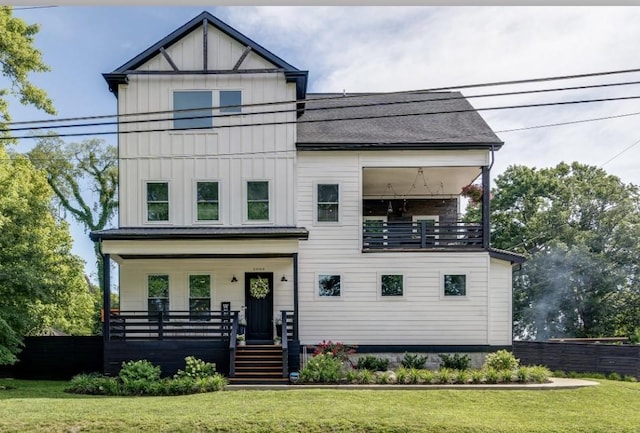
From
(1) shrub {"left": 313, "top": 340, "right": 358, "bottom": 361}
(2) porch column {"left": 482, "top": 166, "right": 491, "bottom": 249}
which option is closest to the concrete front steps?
(1) shrub {"left": 313, "top": 340, "right": 358, "bottom": 361}

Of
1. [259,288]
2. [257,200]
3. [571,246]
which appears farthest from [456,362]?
[571,246]

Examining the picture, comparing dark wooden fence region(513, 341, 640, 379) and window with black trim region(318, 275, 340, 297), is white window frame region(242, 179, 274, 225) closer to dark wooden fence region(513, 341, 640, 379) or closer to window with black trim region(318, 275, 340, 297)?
window with black trim region(318, 275, 340, 297)

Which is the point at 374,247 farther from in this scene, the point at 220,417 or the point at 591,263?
the point at 591,263

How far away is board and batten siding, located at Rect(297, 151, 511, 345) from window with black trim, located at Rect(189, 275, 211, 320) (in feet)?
9.04

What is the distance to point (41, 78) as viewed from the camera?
61.4ft

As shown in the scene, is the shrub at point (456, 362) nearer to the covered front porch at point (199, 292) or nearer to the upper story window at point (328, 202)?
the covered front porch at point (199, 292)

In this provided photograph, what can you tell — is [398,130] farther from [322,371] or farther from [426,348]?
[322,371]

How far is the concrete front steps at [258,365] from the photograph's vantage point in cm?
1388

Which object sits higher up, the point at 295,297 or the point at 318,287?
the point at 318,287

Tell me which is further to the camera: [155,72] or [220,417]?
[155,72]

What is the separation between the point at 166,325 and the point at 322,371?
500 centimetres

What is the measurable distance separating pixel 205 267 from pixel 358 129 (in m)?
6.31

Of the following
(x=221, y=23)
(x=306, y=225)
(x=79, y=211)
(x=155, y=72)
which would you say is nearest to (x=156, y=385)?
(x=306, y=225)

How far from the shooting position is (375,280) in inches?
661
